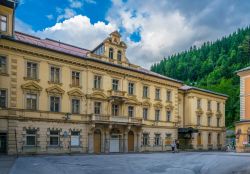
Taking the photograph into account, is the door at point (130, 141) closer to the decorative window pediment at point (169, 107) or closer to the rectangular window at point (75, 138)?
the decorative window pediment at point (169, 107)

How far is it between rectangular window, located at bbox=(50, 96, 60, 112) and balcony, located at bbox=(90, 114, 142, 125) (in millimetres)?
4635

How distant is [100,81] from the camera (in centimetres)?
4312

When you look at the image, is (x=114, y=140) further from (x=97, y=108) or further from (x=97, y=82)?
(x=97, y=82)

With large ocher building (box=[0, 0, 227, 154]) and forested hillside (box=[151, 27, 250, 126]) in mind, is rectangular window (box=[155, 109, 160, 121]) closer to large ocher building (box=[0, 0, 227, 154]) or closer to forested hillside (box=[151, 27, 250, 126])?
large ocher building (box=[0, 0, 227, 154])

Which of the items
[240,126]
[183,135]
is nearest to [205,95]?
[183,135]

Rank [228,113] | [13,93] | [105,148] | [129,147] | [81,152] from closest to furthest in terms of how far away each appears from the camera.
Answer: [13,93], [81,152], [105,148], [129,147], [228,113]

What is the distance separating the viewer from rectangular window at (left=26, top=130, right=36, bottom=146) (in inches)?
1379

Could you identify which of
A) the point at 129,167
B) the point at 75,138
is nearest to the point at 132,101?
the point at 75,138

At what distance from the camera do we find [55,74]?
126 ft

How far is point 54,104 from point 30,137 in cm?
479

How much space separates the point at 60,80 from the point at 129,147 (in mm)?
14258

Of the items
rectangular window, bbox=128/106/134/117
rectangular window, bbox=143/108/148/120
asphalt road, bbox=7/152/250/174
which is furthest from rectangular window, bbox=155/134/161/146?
asphalt road, bbox=7/152/250/174

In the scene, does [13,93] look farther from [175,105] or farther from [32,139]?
[175,105]

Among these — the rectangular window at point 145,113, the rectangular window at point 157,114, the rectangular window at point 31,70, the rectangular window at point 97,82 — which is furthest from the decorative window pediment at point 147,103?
the rectangular window at point 31,70
